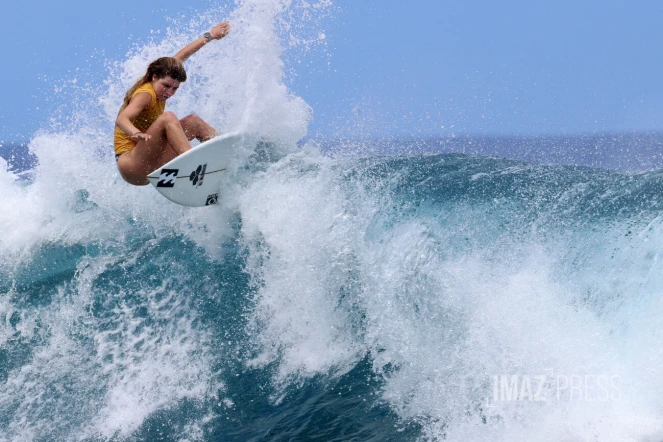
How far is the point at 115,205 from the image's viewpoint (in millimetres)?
7867

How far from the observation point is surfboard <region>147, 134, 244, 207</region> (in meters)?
5.80

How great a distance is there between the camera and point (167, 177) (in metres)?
5.81

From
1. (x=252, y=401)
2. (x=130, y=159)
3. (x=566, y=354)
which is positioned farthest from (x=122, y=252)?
(x=566, y=354)

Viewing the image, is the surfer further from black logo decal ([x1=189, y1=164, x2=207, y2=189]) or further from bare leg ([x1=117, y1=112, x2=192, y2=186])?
black logo decal ([x1=189, y1=164, x2=207, y2=189])

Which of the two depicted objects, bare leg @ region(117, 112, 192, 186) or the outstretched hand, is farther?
the outstretched hand

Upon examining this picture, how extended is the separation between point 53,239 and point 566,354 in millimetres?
6527

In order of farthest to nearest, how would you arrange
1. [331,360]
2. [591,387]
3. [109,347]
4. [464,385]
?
[109,347]
[331,360]
[464,385]
[591,387]

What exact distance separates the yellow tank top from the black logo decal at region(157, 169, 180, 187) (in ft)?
1.87

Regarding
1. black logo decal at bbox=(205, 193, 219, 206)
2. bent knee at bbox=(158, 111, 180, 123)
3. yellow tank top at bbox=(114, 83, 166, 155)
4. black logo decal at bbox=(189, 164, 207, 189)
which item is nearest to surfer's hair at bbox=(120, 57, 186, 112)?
yellow tank top at bbox=(114, 83, 166, 155)

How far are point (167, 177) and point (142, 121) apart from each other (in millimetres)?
679

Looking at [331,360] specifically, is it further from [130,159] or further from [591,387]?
[130,159]

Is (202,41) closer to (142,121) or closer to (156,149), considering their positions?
(142,121)

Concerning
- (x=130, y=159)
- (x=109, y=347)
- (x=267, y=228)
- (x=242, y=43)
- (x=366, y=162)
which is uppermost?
(x=242, y=43)

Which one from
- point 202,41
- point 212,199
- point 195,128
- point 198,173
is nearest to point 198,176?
point 198,173
